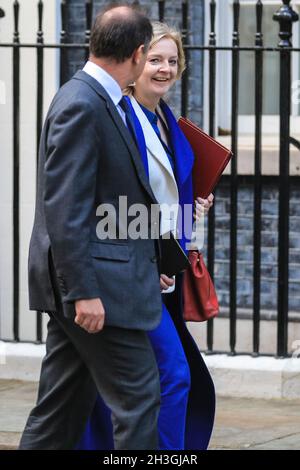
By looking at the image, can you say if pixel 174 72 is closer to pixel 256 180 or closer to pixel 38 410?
pixel 38 410

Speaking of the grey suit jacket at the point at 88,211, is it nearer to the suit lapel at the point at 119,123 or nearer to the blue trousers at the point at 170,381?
the suit lapel at the point at 119,123

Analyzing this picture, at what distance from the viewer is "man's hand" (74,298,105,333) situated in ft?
14.0

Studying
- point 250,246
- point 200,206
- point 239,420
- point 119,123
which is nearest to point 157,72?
point 200,206

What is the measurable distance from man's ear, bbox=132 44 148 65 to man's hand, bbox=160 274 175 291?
0.90 meters

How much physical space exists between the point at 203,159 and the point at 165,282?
59 cm

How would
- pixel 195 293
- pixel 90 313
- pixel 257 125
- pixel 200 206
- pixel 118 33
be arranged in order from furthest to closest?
1. pixel 257 125
2. pixel 195 293
3. pixel 200 206
4. pixel 118 33
5. pixel 90 313

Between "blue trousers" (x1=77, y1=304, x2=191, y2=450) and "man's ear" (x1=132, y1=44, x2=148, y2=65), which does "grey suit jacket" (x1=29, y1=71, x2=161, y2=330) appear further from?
"blue trousers" (x1=77, y1=304, x2=191, y2=450)

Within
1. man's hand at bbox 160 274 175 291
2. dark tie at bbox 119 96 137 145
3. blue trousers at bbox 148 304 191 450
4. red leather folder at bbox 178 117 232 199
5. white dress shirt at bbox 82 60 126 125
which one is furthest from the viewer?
red leather folder at bbox 178 117 232 199

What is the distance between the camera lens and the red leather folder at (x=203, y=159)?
5.33 m

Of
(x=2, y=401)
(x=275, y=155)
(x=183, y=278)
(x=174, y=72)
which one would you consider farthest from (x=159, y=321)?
(x=275, y=155)

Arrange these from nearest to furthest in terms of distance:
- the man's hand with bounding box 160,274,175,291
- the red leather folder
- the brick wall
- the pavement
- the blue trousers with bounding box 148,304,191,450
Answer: the blue trousers with bounding box 148,304,191,450 → the man's hand with bounding box 160,274,175,291 → the red leather folder → the pavement → the brick wall

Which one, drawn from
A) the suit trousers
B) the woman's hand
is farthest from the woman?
the suit trousers

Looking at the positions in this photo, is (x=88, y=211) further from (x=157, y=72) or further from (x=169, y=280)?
(x=157, y=72)

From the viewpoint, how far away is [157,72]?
519cm
